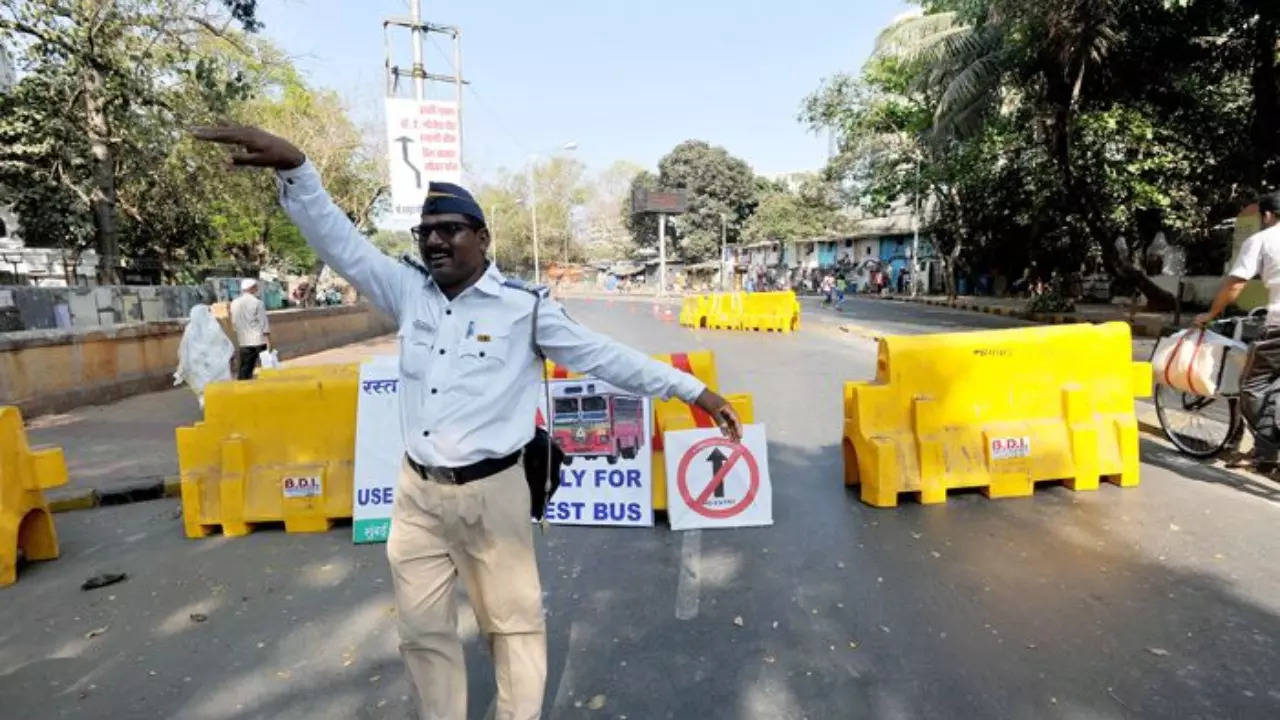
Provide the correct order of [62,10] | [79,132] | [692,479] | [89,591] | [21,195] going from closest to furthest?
[89,591], [692,479], [62,10], [79,132], [21,195]

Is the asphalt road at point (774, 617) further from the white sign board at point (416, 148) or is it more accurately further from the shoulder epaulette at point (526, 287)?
the white sign board at point (416, 148)

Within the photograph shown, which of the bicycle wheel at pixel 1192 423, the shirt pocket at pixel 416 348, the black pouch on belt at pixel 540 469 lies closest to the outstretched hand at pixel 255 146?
the shirt pocket at pixel 416 348

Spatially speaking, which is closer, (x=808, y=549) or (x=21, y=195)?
(x=808, y=549)

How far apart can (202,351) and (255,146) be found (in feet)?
20.9

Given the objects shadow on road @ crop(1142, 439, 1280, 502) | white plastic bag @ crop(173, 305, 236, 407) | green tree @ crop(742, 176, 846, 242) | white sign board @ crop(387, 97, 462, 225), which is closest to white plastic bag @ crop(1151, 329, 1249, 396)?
shadow on road @ crop(1142, 439, 1280, 502)

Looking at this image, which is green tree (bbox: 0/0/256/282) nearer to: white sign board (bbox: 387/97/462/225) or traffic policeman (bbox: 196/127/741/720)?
white sign board (bbox: 387/97/462/225)

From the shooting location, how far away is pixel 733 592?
374cm

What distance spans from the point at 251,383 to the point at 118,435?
4.35 metres

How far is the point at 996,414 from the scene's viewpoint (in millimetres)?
5117

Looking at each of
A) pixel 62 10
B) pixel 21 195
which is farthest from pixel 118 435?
pixel 21 195

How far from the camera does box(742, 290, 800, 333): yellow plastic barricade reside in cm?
1867

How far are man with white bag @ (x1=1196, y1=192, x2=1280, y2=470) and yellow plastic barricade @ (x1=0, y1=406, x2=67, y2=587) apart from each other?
7.55 meters

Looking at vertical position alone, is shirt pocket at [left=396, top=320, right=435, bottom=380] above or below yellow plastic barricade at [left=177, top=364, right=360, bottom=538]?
above

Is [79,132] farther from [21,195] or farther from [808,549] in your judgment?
[808,549]
